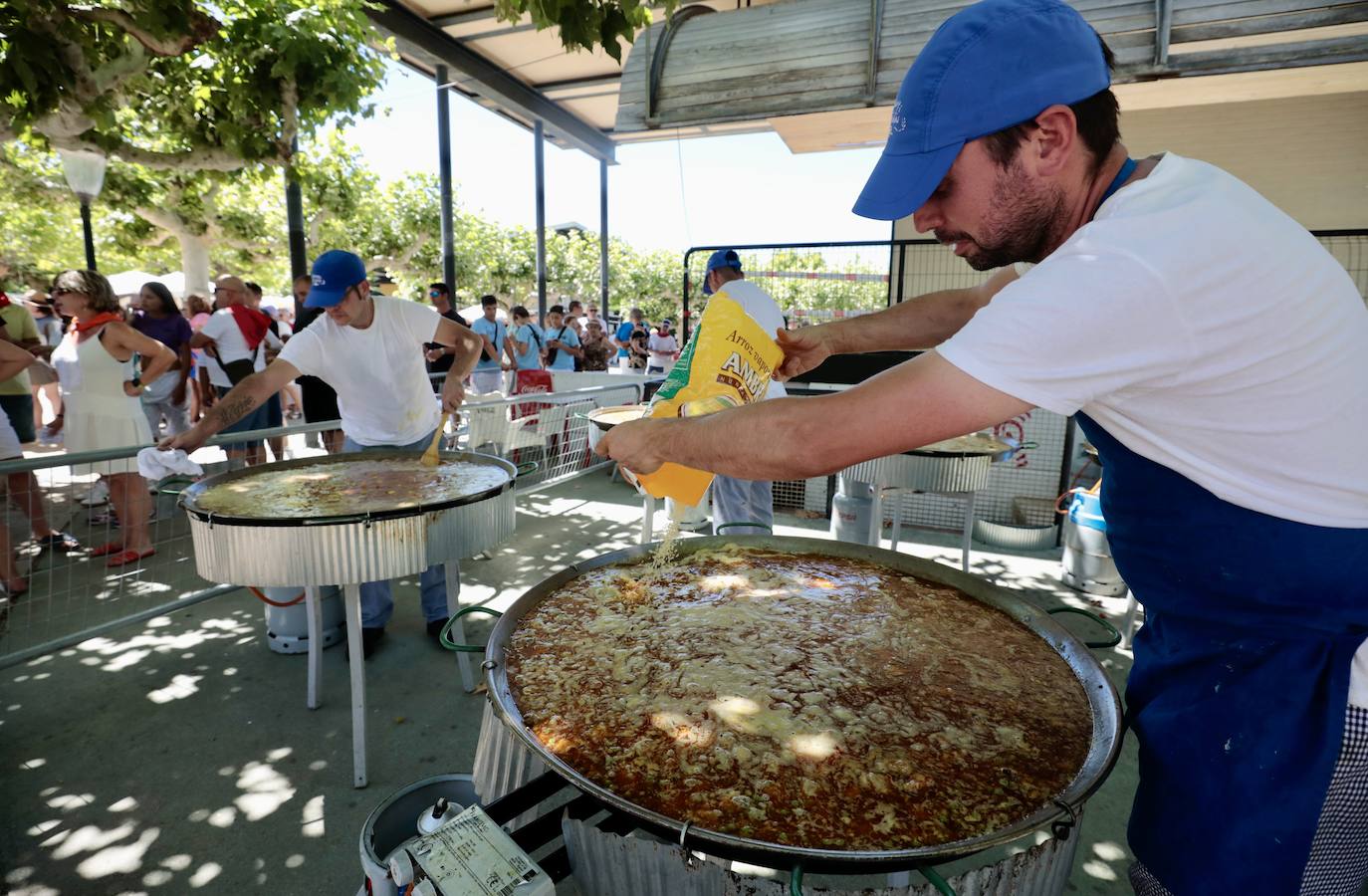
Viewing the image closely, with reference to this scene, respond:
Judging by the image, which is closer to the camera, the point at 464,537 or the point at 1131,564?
the point at 1131,564

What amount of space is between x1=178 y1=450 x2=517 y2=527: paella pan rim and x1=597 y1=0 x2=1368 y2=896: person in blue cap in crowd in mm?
2081

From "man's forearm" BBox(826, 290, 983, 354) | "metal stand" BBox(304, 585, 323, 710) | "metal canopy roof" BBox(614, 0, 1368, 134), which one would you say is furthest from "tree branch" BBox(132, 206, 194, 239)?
"man's forearm" BBox(826, 290, 983, 354)

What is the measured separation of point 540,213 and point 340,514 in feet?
59.2

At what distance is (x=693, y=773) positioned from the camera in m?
1.48

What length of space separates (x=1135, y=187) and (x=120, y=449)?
506 cm

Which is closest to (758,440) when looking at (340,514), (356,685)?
(340,514)

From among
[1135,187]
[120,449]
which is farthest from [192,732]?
[1135,187]

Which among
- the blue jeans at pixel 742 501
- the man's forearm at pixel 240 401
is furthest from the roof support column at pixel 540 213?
the man's forearm at pixel 240 401

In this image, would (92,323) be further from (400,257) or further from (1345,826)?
(400,257)

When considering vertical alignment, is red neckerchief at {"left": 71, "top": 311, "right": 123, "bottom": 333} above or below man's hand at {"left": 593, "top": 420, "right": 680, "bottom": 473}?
above

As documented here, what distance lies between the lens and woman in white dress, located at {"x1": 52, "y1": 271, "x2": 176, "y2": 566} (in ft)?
19.6

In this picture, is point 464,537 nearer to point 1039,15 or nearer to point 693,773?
point 693,773

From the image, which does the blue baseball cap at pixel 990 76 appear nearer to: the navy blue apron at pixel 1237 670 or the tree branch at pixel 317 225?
the navy blue apron at pixel 1237 670

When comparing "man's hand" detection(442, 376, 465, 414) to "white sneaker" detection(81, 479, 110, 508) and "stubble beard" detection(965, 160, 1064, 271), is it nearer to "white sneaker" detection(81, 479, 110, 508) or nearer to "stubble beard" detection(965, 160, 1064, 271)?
"stubble beard" detection(965, 160, 1064, 271)
